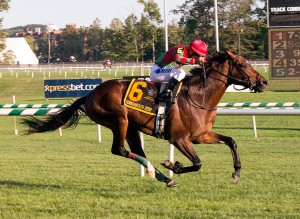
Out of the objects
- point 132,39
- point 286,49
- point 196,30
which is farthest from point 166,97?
point 132,39

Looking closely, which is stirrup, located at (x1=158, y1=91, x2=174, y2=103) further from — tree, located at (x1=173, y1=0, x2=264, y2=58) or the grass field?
tree, located at (x1=173, y1=0, x2=264, y2=58)

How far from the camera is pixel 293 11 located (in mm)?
19688

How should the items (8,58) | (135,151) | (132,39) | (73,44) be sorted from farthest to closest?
(73,44), (8,58), (132,39), (135,151)

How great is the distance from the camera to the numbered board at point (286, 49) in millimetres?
19328

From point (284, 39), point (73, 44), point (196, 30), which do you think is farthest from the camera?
point (73, 44)

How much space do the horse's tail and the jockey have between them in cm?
108

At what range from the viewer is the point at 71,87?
20.0 meters

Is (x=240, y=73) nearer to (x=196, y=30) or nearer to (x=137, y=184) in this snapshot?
(x=137, y=184)

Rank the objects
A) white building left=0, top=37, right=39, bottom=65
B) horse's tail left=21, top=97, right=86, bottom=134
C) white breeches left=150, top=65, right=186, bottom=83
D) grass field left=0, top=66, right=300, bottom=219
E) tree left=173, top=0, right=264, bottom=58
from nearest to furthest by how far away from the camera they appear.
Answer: grass field left=0, top=66, right=300, bottom=219, white breeches left=150, top=65, right=186, bottom=83, horse's tail left=21, top=97, right=86, bottom=134, tree left=173, top=0, right=264, bottom=58, white building left=0, top=37, right=39, bottom=65

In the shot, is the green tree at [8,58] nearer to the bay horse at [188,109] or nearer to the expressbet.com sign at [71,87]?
the expressbet.com sign at [71,87]

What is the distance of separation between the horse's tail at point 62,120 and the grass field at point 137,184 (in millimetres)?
677

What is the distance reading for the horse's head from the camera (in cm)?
789

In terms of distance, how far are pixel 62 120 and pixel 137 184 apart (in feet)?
4.32

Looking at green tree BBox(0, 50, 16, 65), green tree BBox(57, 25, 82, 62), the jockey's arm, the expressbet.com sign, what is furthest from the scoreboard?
green tree BBox(57, 25, 82, 62)
